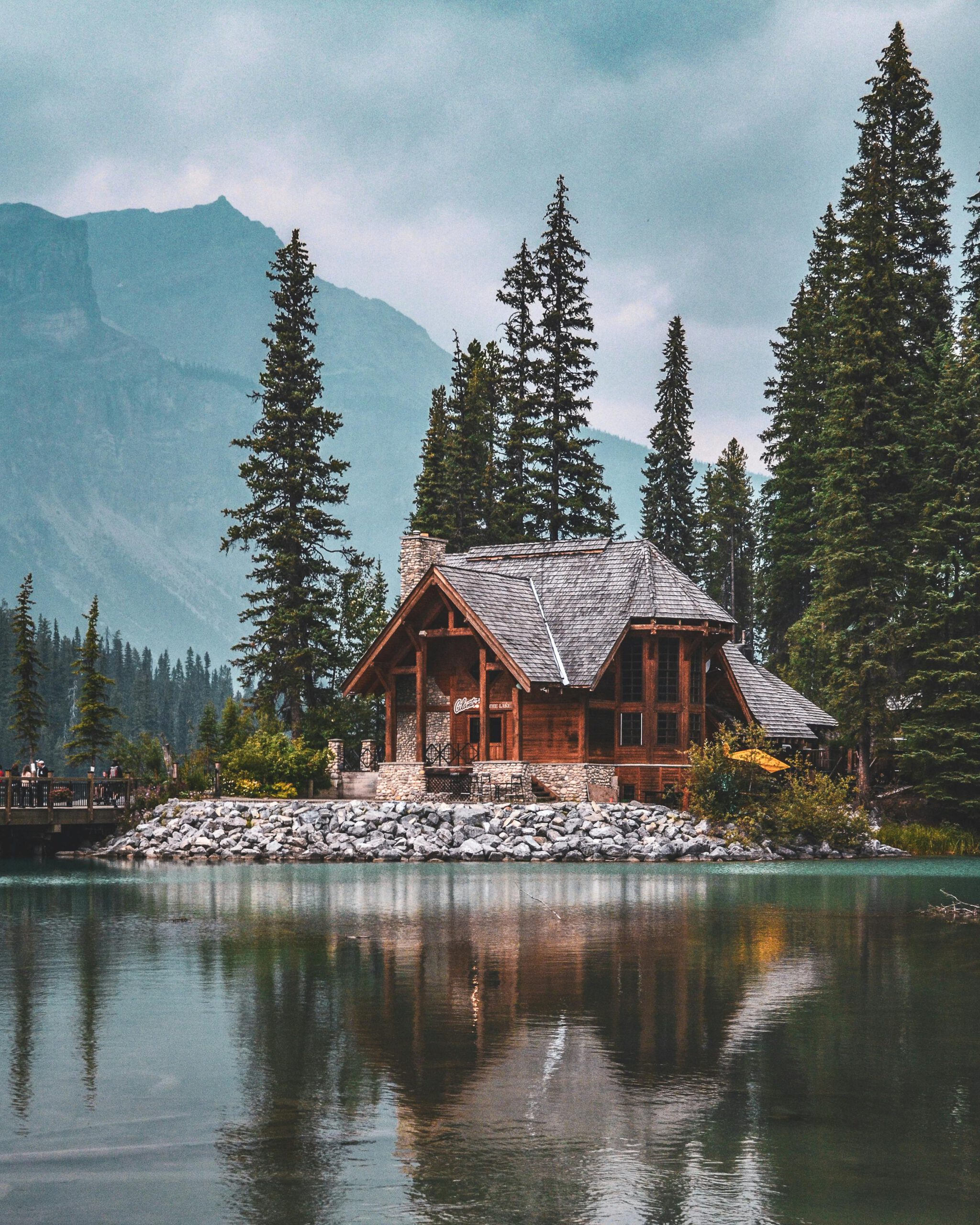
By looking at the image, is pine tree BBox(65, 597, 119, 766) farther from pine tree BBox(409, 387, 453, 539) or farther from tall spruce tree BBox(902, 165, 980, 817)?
tall spruce tree BBox(902, 165, 980, 817)

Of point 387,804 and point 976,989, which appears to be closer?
Result: point 976,989

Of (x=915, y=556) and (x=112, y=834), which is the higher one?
(x=915, y=556)

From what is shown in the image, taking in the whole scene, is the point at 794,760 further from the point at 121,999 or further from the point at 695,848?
the point at 121,999

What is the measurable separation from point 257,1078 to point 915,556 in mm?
39811

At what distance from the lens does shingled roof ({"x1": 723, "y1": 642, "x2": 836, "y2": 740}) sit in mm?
50375

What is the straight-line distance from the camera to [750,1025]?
14.8m

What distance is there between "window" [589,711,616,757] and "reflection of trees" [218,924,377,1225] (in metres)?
28.9

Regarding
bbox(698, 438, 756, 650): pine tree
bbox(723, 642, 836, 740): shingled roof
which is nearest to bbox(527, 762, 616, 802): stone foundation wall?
bbox(723, 642, 836, 740): shingled roof

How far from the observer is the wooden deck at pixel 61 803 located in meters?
46.0

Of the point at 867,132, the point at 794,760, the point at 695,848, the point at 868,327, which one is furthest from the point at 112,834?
the point at 867,132

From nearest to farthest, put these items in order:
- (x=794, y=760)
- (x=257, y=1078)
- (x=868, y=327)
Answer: (x=257, y=1078), (x=794, y=760), (x=868, y=327)

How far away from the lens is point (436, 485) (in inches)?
2581

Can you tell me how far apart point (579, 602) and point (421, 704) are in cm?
616

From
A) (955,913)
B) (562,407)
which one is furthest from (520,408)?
(955,913)
